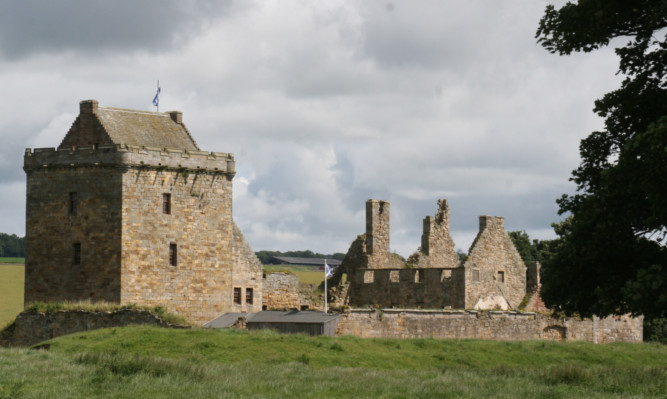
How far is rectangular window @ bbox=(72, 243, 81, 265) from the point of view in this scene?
42906 mm

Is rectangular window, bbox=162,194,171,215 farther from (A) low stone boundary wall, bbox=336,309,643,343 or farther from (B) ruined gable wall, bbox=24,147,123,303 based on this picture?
(A) low stone boundary wall, bbox=336,309,643,343

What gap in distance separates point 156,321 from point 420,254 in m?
19.2

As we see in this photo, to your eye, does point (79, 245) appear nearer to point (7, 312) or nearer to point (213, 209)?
point (213, 209)

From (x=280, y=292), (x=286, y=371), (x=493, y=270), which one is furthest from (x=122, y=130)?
(x=493, y=270)

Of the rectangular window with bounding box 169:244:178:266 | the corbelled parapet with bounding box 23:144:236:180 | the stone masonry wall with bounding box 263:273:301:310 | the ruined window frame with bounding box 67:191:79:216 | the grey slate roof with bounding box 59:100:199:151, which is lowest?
the stone masonry wall with bounding box 263:273:301:310

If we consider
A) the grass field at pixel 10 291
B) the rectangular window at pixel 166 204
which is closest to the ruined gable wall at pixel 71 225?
the rectangular window at pixel 166 204

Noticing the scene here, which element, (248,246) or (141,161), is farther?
(248,246)

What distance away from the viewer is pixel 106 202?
42.6m

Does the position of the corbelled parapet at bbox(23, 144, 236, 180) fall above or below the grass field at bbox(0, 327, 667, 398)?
above

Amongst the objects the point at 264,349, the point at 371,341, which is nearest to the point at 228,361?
the point at 264,349

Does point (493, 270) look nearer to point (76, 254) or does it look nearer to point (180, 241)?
point (180, 241)

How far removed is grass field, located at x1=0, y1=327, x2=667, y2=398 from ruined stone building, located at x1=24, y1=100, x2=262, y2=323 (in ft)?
16.0

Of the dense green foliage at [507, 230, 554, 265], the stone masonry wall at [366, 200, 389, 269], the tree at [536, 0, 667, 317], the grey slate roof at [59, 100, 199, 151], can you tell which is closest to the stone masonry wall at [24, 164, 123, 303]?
the grey slate roof at [59, 100, 199, 151]

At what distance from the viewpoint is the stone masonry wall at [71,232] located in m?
42.3
